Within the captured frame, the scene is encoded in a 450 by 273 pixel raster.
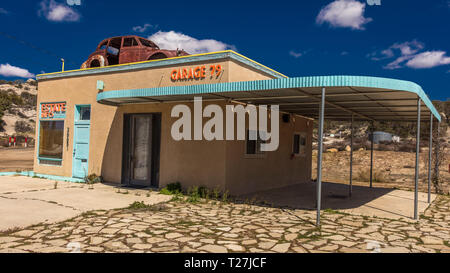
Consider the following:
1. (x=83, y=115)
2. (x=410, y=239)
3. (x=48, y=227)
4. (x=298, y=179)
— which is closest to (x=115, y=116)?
(x=83, y=115)

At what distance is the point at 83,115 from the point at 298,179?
29.0 feet

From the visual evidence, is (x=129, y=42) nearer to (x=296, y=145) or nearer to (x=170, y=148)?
(x=170, y=148)

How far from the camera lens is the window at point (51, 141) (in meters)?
13.3

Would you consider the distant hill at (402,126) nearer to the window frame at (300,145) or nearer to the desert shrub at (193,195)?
the window frame at (300,145)

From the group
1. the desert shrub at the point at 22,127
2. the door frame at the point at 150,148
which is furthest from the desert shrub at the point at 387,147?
the desert shrub at the point at 22,127

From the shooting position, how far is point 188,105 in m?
10.2

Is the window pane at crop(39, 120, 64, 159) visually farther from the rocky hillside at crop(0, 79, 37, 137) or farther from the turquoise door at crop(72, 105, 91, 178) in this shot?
the rocky hillside at crop(0, 79, 37, 137)

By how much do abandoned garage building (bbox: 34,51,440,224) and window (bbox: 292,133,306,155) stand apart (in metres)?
0.04

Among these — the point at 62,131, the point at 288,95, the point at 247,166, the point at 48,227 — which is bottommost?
the point at 48,227

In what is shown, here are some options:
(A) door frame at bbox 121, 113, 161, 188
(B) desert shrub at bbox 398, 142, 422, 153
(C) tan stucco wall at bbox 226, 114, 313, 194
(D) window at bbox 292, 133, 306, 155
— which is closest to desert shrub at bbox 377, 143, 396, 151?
(B) desert shrub at bbox 398, 142, 422, 153

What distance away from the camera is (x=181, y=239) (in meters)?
5.32

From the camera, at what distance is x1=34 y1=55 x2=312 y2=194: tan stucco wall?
969 centimetres
